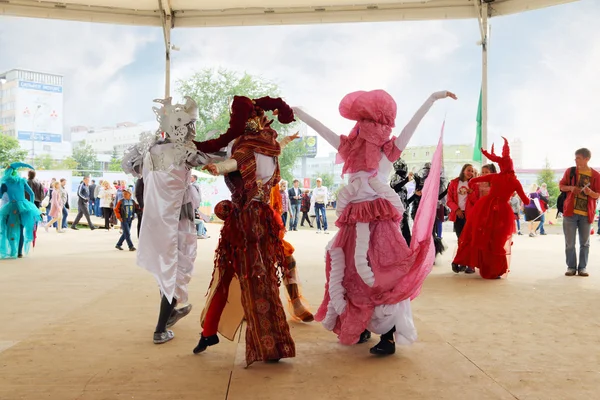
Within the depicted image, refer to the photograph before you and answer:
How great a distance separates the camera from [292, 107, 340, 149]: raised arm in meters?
3.65

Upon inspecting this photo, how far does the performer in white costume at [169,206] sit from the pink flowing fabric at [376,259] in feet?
3.64

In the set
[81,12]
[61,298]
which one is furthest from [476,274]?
[81,12]

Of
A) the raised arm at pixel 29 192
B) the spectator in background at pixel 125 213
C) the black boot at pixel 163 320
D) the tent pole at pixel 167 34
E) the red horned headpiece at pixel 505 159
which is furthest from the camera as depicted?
the tent pole at pixel 167 34

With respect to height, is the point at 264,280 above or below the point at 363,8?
below

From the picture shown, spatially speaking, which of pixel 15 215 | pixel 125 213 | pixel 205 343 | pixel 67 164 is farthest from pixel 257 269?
pixel 67 164

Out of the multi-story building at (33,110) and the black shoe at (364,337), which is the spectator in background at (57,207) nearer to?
the black shoe at (364,337)

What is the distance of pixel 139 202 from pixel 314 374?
2018mm

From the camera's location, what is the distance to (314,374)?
10.1 feet

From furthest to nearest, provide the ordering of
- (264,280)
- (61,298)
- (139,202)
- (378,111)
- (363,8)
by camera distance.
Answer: (363,8) < (61,298) < (139,202) < (378,111) < (264,280)

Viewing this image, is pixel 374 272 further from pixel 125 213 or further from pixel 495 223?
pixel 125 213

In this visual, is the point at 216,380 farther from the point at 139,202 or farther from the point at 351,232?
the point at 139,202

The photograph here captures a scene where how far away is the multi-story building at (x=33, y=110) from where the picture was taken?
3641cm

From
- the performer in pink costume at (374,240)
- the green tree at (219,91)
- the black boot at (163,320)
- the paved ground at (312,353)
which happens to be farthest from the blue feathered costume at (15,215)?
the green tree at (219,91)

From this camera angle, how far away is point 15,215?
848 centimetres
